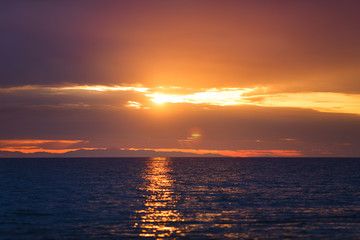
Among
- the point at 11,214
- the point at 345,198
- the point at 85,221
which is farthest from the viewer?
the point at 345,198

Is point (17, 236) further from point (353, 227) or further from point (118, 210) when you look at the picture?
point (353, 227)

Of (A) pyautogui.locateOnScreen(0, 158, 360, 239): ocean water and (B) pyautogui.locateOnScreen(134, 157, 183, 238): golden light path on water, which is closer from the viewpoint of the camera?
(A) pyautogui.locateOnScreen(0, 158, 360, 239): ocean water

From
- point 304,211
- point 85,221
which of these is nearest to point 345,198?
point 304,211

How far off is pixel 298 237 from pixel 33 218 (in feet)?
97.7

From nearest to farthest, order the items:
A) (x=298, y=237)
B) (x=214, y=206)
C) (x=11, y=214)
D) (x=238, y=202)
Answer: (x=298, y=237) → (x=11, y=214) → (x=214, y=206) → (x=238, y=202)

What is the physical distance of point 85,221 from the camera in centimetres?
4188

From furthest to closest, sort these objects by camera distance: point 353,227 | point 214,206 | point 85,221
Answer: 1. point 214,206
2. point 85,221
3. point 353,227

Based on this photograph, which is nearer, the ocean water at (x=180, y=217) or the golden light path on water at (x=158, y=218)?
Result: the ocean water at (x=180, y=217)

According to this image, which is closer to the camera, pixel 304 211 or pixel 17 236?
pixel 17 236

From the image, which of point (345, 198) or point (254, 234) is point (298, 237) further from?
point (345, 198)

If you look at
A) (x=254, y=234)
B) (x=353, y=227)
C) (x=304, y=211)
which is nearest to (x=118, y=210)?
Answer: (x=254, y=234)

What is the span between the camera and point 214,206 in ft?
174

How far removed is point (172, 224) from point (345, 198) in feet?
116

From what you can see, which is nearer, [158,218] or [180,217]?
[158,218]
